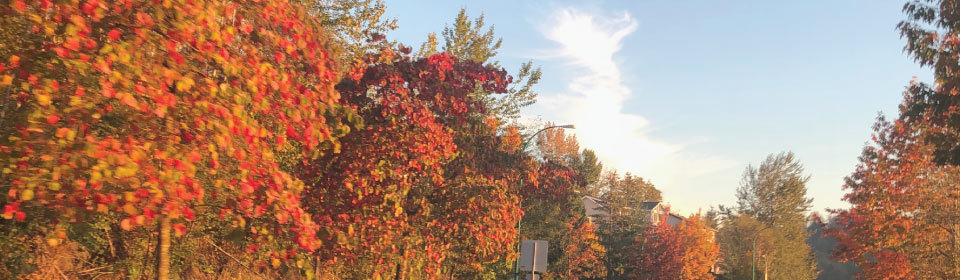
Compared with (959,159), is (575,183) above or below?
below

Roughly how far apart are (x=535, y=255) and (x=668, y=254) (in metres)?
28.0

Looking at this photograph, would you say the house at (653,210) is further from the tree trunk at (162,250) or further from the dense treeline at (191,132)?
the tree trunk at (162,250)

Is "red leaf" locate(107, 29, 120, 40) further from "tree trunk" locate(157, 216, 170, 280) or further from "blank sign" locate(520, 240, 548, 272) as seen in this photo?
"blank sign" locate(520, 240, 548, 272)

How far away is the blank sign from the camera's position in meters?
14.3

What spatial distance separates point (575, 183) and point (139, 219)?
1293 centimetres

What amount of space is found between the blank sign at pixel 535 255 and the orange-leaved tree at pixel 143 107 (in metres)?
9.81

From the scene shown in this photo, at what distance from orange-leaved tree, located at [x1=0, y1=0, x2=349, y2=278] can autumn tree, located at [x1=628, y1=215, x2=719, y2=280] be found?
37.7m

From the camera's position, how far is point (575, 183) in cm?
1592

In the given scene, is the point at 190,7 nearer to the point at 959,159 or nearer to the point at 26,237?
the point at 26,237

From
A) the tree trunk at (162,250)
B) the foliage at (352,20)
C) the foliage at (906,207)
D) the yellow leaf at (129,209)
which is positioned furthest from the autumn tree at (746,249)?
the yellow leaf at (129,209)

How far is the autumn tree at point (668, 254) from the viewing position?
39750 millimetres

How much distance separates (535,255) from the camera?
569 inches

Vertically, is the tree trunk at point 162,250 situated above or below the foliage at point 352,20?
below

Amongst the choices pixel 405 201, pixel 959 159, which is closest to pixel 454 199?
pixel 405 201
